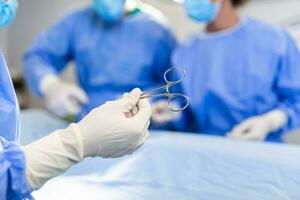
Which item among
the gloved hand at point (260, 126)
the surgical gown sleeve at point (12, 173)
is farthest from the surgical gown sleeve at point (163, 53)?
the surgical gown sleeve at point (12, 173)

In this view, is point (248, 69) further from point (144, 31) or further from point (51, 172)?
point (51, 172)

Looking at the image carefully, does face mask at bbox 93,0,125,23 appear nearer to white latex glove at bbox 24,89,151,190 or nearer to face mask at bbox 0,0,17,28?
face mask at bbox 0,0,17,28

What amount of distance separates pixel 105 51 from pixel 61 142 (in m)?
1.05

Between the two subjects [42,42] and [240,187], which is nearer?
[240,187]

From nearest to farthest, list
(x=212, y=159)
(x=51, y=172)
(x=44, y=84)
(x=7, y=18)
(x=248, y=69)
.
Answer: (x=51, y=172) < (x=7, y=18) < (x=212, y=159) < (x=248, y=69) < (x=44, y=84)

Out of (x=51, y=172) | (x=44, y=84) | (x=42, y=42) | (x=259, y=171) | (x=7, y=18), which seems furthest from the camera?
(x=42, y=42)

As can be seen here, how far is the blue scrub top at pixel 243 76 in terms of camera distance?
4.97ft

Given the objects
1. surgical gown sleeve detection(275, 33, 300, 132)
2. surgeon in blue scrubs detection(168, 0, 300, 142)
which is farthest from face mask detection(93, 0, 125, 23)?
surgical gown sleeve detection(275, 33, 300, 132)

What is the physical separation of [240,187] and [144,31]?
2.97ft

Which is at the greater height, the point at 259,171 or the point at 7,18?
the point at 7,18

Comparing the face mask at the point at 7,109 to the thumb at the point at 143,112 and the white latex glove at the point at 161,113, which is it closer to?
the thumb at the point at 143,112

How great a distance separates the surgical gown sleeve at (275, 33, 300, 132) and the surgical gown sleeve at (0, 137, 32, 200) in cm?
105

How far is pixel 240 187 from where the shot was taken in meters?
1.04

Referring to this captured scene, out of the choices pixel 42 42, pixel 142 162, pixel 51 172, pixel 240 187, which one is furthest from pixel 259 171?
pixel 42 42
